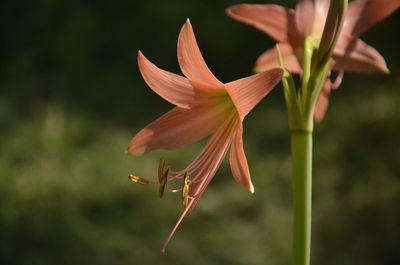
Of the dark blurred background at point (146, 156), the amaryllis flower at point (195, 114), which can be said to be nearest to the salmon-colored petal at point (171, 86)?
the amaryllis flower at point (195, 114)

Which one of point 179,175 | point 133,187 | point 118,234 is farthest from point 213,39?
point 179,175

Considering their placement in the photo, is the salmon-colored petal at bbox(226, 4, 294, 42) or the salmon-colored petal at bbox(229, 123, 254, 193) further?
the salmon-colored petal at bbox(226, 4, 294, 42)

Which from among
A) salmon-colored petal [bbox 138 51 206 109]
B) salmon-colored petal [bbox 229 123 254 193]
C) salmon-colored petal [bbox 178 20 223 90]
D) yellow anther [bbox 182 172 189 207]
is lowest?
yellow anther [bbox 182 172 189 207]

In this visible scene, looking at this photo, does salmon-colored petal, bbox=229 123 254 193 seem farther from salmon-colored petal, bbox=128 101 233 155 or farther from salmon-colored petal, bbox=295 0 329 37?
salmon-colored petal, bbox=295 0 329 37

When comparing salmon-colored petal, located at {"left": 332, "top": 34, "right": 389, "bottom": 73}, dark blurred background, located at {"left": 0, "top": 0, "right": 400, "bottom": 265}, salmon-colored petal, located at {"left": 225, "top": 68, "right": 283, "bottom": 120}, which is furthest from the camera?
dark blurred background, located at {"left": 0, "top": 0, "right": 400, "bottom": 265}

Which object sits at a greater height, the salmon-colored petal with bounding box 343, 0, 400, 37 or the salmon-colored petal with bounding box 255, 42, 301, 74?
the salmon-colored petal with bounding box 343, 0, 400, 37

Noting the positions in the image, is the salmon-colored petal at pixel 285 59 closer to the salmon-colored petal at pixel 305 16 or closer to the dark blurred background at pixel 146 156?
the salmon-colored petal at pixel 305 16

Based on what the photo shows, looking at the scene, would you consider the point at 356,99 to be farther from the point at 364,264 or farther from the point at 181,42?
the point at 181,42

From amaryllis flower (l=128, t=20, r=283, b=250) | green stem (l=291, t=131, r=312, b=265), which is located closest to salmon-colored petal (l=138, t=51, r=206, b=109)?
amaryllis flower (l=128, t=20, r=283, b=250)
